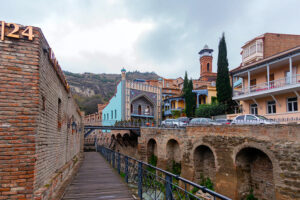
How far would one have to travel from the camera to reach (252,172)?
1190 centimetres

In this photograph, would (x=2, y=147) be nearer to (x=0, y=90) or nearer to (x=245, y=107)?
(x=0, y=90)

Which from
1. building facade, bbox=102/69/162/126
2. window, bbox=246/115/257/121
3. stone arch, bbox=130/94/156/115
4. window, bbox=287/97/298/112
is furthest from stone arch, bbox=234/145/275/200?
stone arch, bbox=130/94/156/115

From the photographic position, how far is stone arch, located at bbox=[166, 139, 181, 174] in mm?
18484

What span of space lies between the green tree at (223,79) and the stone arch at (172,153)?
9872mm

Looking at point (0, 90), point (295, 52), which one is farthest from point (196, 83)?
point (0, 90)

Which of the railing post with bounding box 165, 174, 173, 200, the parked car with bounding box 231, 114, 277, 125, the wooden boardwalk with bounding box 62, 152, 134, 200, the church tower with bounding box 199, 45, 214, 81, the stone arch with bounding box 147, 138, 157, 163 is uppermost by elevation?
the church tower with bounding box 199, 45, 214, 81

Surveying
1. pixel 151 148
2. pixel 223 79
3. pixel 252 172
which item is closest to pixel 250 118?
pixel 252 172

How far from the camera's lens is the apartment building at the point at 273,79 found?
1532 centimetres

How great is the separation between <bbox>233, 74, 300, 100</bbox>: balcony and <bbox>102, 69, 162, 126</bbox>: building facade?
1531cm

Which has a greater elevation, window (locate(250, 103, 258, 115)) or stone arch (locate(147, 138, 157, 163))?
window (locate(250, 103, 258, 115))

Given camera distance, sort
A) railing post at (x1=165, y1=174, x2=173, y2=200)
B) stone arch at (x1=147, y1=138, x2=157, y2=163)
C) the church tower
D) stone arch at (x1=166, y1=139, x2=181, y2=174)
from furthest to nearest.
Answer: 1. the church tower
2. stone arch at (x1=147, y1=138, x2=157, y2=163)
3. stone arch at (x1=166, y1=139, x2=181, y2=174)
4. railing post at (x1=165, y1=174, x2=173, y2=200)

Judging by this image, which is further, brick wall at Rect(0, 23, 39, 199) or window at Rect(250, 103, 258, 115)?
window at Rect(250, 103, 258, 115)

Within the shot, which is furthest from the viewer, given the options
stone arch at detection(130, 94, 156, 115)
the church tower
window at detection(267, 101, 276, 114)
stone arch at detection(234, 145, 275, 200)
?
the church tower

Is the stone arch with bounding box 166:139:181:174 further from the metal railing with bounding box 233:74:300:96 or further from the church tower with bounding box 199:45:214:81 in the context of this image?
the church tower with bounding box 199:45:214:81
